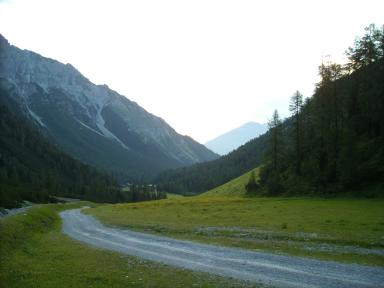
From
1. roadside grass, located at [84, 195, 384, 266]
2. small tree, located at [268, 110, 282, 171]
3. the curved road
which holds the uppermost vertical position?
small tree, located at [268, 110, 282, 171]

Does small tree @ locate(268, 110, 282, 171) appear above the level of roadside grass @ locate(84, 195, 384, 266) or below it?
above

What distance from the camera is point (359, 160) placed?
79750 mm

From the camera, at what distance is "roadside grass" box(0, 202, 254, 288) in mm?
20266

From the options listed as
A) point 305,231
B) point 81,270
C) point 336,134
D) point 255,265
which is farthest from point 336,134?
point 81,270

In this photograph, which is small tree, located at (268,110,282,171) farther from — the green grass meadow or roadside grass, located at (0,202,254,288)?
roadside grass, located at (0,202,254,288)

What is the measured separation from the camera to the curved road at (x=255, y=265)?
1962 centimetres

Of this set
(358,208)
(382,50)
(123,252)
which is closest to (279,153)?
(382,50)

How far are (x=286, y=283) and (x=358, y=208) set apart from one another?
40597 mm

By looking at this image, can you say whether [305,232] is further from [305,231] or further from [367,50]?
[367,50]

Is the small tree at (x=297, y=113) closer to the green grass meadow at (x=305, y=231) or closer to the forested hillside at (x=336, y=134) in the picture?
the forested hillside at (x=336, y=134)

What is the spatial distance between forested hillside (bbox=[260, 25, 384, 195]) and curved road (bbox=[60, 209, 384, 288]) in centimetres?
5354

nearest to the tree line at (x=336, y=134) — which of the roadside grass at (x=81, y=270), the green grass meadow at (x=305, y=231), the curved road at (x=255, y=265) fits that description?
the green grass meadow at (x=305, y=231)

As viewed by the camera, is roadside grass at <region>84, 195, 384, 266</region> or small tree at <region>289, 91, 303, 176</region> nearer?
roadside grass at <region>84, 195, 384, 266</region>

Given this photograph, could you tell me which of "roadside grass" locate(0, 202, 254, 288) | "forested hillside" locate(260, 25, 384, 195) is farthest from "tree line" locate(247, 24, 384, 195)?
"roadside grass" locate(0, 202, 254, 288)
